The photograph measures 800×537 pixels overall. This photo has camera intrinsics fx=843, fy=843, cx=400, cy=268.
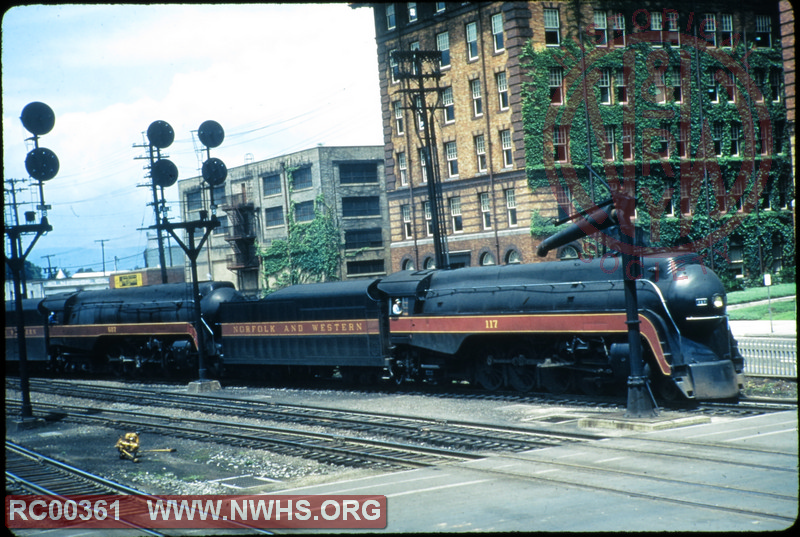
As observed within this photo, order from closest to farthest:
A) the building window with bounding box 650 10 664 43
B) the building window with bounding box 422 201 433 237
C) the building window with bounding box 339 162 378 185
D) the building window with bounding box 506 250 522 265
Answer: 1. the building window with bounding box 506 250 522 265
2. the building window with bounding box 650 10 664 43
3. the building window with bounding box 422 201 433 237
4. the building window with bounding box 339 162 378 185

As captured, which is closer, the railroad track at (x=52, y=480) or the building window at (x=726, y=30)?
the railroad track at (x=52, y=480)

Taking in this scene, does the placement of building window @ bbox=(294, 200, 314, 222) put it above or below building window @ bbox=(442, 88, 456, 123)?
below

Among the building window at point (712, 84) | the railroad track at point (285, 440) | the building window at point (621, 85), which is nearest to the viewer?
the railroad track at point (285, 440)

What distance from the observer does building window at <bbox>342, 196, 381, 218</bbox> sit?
6525cm

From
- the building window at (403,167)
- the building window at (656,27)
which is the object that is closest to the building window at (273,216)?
the building window at (403,167)

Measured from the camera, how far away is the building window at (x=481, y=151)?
46.2m

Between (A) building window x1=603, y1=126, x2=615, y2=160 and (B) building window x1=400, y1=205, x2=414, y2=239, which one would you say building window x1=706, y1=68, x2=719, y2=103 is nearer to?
(A) building window x1=603, y1=126, x2=615, y2=160

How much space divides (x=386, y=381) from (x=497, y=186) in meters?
19.1

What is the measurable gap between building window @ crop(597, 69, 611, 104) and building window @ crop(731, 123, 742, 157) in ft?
30.5

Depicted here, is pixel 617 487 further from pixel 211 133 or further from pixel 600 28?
pixel 600 28

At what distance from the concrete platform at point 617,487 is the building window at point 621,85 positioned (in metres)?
30.6

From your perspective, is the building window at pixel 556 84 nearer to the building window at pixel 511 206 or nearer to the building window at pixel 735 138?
the building window at pixel 511 206

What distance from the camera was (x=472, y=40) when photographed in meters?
45.8

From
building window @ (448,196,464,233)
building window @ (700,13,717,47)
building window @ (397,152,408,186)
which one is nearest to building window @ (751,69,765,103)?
building window @ (700,13,717,47)
